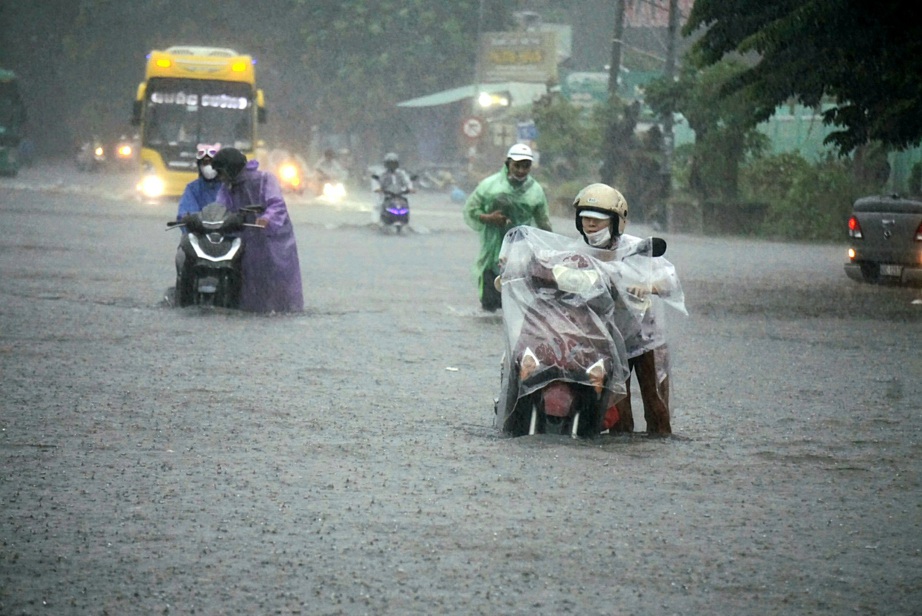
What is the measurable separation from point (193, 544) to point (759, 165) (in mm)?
33257

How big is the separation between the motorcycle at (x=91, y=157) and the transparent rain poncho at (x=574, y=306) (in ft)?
198

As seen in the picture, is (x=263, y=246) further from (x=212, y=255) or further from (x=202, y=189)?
(x=202, y=189)

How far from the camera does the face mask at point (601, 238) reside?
27.3 feet

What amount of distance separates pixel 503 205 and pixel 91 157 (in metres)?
54.6

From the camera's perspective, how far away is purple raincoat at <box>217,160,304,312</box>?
1459 cm

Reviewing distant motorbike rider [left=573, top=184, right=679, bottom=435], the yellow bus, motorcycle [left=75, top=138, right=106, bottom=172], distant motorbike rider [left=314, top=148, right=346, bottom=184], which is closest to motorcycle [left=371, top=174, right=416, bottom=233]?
the yellow bus

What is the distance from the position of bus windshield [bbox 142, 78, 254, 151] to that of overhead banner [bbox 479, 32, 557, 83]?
1022 inches

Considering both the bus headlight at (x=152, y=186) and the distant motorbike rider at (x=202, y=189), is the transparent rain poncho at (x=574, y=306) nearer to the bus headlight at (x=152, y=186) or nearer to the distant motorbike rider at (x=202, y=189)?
the distant motorbike rider at (x=202, y=189)

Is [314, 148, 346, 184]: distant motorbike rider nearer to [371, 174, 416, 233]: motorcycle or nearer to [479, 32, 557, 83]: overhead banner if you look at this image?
[371, 174, 416, 233]: motorcycle

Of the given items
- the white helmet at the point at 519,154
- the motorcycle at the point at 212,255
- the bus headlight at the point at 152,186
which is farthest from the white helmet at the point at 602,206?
the bus headlight at the point at 152,186

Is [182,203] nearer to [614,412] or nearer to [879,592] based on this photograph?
[614,412]

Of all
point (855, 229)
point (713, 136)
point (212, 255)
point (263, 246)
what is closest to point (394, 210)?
point (713, 136)

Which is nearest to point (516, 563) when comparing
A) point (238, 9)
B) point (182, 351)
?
point (182, 351)

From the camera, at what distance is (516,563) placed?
18.4ft
